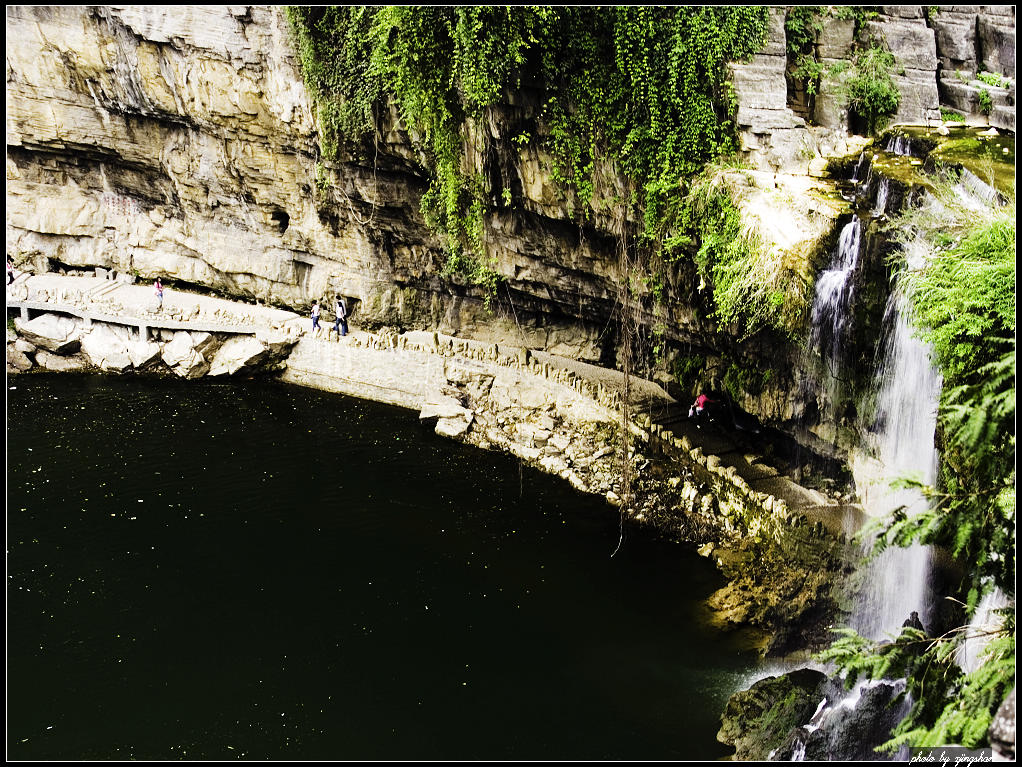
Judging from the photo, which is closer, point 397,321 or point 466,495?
point 466,495

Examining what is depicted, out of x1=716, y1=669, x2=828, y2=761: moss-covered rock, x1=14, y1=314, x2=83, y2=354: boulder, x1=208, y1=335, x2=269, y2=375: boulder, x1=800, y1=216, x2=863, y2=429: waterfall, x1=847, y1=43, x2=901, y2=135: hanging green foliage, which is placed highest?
x1=847, y1=43, x2=901, y2=135: hanging green foliage

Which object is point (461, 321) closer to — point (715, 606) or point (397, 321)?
point (397, 321)

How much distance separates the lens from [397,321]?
28.2 meters

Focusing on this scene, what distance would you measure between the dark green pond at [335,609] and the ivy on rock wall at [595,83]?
6975 millimetres

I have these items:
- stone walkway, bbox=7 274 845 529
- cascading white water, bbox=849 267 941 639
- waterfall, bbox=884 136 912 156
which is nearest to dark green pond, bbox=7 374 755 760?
cascading white water, bbox=849 267 941 639

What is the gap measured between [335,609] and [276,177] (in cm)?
1613

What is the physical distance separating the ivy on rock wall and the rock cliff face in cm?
53

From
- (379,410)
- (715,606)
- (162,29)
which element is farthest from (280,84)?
(715,606)

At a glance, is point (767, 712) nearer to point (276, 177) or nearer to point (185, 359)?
point (185, 359)

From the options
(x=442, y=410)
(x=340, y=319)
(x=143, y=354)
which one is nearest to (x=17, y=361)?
(x=143, y=354)

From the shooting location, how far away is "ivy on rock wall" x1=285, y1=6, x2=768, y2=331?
16.8 m

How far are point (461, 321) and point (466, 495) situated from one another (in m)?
8.86

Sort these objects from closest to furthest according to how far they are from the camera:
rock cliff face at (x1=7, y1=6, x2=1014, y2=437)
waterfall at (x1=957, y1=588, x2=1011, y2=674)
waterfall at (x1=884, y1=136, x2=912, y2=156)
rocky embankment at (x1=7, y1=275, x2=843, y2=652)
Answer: waterfall at (x1=957, y1=588, x2=1011, y2=674), waterfall at (x1=884, y1=136, x2=912, y2=156), rocky embankment at (x1=7, y1=275, x2=843, y2=652), rock cliff face at (x1=7, y1=6, x2=1014, y2=437)

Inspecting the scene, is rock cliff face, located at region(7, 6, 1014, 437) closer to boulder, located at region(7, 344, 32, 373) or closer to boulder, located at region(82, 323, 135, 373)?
boulder, located at region(82, 323, 135, 373)
